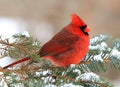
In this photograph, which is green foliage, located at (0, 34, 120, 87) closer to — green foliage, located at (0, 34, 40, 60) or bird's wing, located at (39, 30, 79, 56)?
green foliage, located at (0, 34, 40, 60)

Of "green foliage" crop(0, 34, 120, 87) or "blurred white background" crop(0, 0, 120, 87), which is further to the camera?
"blurred white background" crop(0, 0, 120, 87)

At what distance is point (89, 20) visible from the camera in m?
5.79

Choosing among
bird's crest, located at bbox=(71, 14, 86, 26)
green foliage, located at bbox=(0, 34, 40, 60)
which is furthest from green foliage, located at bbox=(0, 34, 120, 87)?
bird's crest, located at bbox=(71, 14, 86, 26)

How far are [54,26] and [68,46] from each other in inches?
131

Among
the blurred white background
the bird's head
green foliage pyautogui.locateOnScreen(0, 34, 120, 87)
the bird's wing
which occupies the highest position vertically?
the blurred white background

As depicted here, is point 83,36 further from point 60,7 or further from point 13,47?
point 60,7

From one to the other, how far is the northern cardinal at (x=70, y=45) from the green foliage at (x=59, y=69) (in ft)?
0.24

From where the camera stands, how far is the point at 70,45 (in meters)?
2.33

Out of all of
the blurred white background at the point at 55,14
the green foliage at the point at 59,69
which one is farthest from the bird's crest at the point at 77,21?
the blurred white background at the point at 55,14

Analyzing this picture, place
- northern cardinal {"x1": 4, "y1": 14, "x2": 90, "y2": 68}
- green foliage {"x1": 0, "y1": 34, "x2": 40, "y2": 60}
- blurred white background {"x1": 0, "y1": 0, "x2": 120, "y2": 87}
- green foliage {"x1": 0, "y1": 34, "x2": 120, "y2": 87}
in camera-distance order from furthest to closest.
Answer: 1. blurred white background {"x1": 0, "y1": 0, "x2": 120, "y2": 87}
2. northern cardinal {"x1": 4, "y1": 14, "x2": 90, "y2": 68}
3. green foliage {"x1": 0, "y1": 34, "x2": 40, "y2": 60}
4. green foliage {"x1": 0, "y1": 34, "x2": 120, "y2": 87}

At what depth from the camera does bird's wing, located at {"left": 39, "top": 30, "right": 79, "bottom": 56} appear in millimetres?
2232

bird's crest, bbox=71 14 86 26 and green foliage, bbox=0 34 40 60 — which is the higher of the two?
bird's crest, bbox=71 14 86 26

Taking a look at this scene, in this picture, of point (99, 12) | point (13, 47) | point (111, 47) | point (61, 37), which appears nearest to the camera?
point (13, 47)

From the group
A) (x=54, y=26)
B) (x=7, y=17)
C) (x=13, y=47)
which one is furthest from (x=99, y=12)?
(x=13, y=47)
